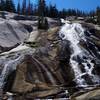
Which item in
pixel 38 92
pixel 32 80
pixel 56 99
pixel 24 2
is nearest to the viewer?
pixel 56 99

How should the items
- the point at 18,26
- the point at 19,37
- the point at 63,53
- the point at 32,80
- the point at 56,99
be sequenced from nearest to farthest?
the point at 56,99 → the point at 32,80 → the point at 63,53 → the point at 19,37 → the point at 18,26

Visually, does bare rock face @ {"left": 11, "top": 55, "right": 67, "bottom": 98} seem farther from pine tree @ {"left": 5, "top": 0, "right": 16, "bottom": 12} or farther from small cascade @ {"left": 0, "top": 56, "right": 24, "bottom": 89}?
pine tree @ {"left": 5, "top": 0, "right": 16, "bottom": 12}

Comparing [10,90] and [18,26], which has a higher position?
[18,26]

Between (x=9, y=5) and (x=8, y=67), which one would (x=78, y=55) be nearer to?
(x=8, y=67)

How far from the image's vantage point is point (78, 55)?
4222cm

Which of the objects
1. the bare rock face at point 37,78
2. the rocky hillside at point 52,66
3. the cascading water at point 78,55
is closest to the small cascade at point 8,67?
the rocky hillside at point 52,66

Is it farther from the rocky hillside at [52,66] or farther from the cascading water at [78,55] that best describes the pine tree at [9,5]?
the rocky hillside at [52,66]

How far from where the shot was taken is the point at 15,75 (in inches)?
1432

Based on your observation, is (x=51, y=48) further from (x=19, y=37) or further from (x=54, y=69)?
(x=19, y=37)

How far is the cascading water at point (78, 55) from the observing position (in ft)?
124

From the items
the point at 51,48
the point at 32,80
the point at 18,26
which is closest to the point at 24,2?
the point at 18,26

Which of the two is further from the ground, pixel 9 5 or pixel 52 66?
pixel 9 5

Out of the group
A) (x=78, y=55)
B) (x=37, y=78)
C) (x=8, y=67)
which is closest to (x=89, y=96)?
(x=37, y=78)

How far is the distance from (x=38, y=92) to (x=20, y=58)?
6.74m
